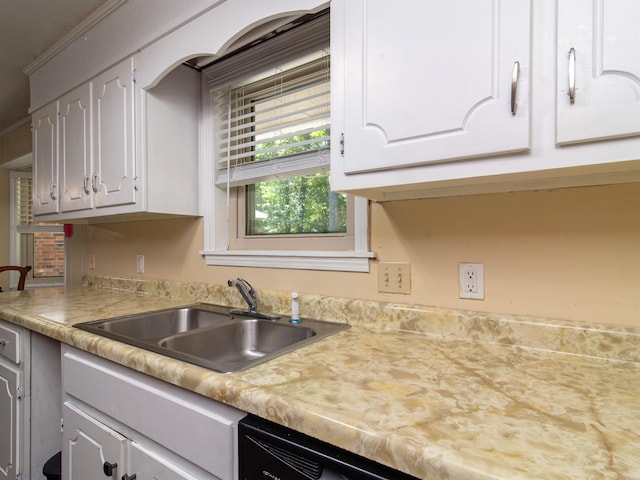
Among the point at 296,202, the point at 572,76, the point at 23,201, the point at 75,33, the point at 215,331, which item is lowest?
the point at 215,331

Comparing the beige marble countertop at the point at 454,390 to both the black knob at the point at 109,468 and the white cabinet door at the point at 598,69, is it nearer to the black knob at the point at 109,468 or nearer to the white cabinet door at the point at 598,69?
the black knob at the point at 109,468

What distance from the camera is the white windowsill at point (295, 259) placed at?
4.30 ft

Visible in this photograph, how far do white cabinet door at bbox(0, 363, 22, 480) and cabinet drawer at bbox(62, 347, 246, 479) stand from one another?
1.92 feet

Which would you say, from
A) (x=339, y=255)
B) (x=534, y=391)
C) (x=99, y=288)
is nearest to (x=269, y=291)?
(x=339, y=255)

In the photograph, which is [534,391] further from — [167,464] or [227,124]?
[227,124]

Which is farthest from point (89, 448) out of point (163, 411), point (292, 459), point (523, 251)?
point (523, 251)

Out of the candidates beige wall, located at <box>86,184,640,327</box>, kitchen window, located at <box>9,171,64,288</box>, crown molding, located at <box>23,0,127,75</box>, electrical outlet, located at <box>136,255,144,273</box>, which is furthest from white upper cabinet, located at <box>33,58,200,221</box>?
kitchen window, located at <box>9,171,64,288</box>

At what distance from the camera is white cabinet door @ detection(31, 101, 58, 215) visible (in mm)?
2113

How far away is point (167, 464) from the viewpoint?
885 mm

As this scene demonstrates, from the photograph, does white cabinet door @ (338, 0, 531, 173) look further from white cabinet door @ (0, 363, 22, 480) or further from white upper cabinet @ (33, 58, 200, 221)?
white cabinet door @ (0, 363, 22, 480)

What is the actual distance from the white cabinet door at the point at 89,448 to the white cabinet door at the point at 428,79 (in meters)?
1.03

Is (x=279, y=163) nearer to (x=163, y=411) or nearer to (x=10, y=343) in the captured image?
(x=163, y=411)

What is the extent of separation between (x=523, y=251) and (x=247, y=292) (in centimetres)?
101

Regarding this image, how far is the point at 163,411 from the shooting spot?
0.89 meters
